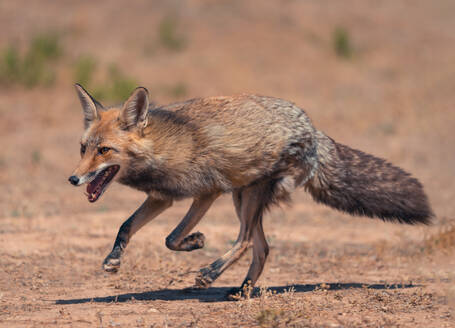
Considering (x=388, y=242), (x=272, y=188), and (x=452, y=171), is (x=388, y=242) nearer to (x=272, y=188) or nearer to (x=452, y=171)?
(x=272, y=188)

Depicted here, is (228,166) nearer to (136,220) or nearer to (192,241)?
(192,241)

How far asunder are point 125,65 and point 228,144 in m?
13.9

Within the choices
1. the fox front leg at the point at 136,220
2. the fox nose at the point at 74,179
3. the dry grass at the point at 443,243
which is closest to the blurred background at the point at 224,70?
the dry grass at the point at 443,243

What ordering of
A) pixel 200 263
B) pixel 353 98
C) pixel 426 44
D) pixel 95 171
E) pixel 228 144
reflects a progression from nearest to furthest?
pixel 95 171
pixel 228 144
pixel 200 263
pixel 353 98
pixel 426 44

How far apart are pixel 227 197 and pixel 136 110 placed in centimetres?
631

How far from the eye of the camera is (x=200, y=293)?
6.26m

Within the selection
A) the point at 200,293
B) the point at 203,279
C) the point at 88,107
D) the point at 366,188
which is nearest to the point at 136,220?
the point at 203,279

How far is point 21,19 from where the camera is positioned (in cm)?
2162

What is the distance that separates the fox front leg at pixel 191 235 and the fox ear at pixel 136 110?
0.97m

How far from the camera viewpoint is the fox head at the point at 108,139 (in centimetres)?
539

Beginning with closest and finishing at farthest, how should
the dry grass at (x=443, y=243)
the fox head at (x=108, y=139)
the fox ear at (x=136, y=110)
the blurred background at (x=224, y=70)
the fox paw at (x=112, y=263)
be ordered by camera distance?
1. the fox head at (x=108, y=139)
2. the fox ear at (x=136, y=110)
3. the fox paw at (x=112, y=263)
4. the dry grass at (x=443, y=243)
5. the blurred background at (x=224, y=70)

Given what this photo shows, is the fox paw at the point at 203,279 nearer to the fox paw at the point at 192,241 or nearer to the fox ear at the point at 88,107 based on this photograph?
the fox paw at the point at 192,241

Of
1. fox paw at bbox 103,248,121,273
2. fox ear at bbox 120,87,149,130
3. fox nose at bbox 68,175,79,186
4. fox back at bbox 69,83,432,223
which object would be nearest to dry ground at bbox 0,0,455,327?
fox paw at bbox 103,248,121,273

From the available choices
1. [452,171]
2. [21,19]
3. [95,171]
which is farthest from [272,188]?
[21,19]
